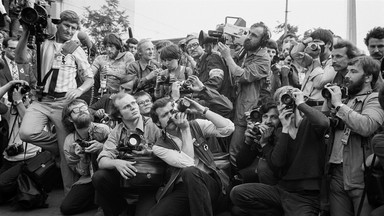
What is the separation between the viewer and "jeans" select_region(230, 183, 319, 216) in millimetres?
3854

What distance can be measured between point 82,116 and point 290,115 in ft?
7.81

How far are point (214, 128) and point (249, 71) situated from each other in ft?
3.60

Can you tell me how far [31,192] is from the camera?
498 centimetres

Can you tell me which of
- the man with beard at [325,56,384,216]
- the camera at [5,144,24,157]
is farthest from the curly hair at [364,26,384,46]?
the camera at [5,144,24,157]

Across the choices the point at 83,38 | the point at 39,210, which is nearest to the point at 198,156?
the point at 39,210

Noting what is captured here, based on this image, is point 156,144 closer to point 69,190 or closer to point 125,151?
point 125,151

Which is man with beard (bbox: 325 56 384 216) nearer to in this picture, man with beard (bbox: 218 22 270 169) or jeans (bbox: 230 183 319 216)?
jeans (bbox: 230 183 319 216)

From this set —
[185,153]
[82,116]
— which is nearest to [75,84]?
[82,116]

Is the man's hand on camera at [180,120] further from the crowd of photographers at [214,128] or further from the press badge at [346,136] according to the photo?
the press badge at [346,136]

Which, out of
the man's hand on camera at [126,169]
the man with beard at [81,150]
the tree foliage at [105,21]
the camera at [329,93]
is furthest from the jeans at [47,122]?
the tree foliage at [105,21]

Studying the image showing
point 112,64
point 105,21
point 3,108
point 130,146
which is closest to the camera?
point 130,146

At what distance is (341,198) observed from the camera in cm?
368

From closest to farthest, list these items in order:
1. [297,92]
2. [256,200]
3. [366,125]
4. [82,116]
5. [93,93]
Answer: [366,125] < [297,92] < [256,200] < [82,116] < [93,93]

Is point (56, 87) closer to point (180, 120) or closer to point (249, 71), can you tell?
point (180, 120)
